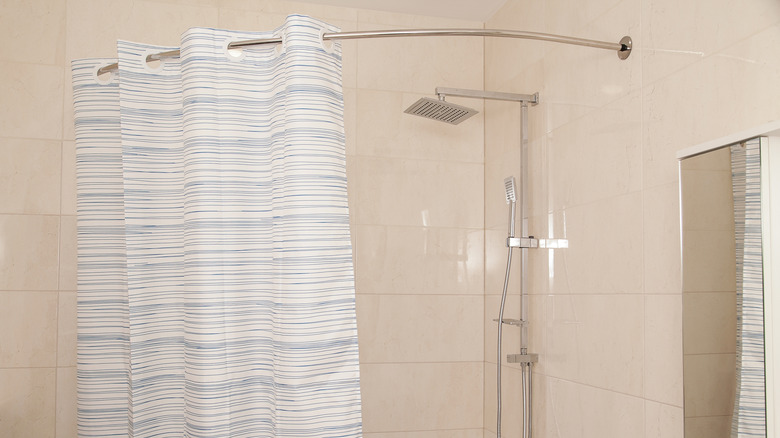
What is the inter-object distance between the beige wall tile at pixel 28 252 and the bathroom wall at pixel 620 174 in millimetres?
1791

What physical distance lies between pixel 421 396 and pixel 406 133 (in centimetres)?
111

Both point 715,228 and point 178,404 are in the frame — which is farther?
point 178,404

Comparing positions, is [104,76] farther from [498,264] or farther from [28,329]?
[498,264]

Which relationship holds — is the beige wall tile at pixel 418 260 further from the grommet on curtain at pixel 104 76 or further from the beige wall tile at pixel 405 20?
the grommet on curtain at pixel 104 76

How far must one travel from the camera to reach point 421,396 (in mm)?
2793

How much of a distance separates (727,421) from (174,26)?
237 cm

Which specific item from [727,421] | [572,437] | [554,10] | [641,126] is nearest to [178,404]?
[572,437]

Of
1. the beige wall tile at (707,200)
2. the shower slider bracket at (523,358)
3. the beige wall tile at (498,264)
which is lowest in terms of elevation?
the shower slider bracket at (523,358)

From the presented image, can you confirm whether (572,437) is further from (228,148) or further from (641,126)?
(228,148)

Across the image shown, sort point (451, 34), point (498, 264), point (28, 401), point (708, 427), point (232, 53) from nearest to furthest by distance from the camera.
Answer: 1. point (708, 427)
2. point (232, 53)
3. point (451, 34)
4. point (28, 401)
5. point (498, 264)

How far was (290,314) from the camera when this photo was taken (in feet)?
5.13

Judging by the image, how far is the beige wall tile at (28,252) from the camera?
8.18 ft

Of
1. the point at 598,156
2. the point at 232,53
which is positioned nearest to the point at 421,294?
the point at 598,156

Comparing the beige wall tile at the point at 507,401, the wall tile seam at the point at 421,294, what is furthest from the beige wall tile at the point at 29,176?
the beige wall tile at the point at 507,401
